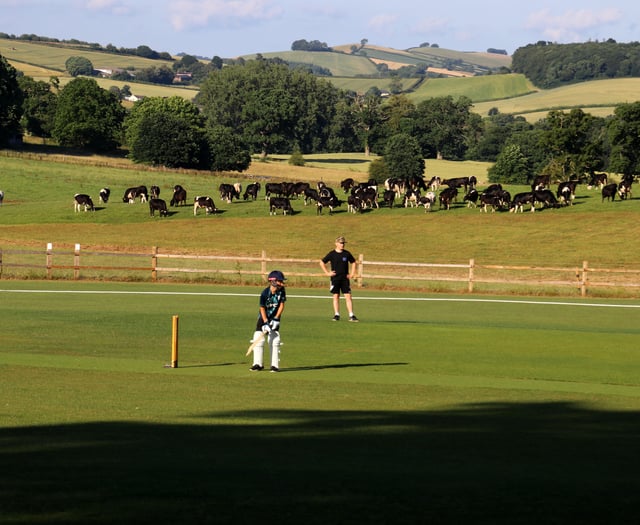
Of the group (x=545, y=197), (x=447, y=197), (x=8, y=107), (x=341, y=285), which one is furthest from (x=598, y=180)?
(x=8, y=107)

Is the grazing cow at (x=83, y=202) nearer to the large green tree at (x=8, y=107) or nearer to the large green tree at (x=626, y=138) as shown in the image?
the large green tree at (x=626, y=138)

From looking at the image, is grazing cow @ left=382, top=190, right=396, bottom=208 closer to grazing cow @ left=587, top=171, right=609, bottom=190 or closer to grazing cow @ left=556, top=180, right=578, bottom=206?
grazing cow @ left=556, top=180, right=578, bottom=206

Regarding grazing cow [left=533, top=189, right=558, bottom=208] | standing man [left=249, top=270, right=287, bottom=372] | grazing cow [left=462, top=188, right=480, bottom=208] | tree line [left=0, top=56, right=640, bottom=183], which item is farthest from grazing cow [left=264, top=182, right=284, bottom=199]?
standing man [left=249, top=270, right=287, bottom=372]

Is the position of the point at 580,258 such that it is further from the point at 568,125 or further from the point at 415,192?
the point at 568,125

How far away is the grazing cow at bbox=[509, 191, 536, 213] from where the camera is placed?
234 ft

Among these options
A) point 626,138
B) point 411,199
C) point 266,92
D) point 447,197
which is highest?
point 266,92

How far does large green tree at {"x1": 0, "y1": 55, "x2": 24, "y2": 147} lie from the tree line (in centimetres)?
14

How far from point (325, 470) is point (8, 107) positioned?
386 ft

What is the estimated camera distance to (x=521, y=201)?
7150 cm

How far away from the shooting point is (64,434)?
39.7ft

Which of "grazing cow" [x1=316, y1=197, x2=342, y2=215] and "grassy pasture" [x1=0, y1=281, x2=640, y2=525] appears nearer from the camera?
"grassy pasture" [x1=0, y1=281, x2=640, y2=525]

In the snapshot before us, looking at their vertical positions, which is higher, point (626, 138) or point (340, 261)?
point (626, 138)

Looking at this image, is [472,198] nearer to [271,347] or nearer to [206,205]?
[206,205]

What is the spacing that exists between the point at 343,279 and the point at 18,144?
348ft
